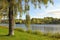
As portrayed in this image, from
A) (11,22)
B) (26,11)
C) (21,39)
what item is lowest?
(21,39)

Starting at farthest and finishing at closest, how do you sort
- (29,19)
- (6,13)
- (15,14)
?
(6,13) → (15,14) → (29,19)

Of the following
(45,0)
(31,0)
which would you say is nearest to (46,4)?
(45,0)

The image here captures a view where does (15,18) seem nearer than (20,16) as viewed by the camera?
No

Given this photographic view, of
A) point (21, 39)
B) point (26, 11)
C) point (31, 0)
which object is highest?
point (31, 0)

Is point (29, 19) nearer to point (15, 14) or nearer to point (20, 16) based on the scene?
point (20, 16)

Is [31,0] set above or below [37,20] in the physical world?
above

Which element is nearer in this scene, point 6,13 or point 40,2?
point 40,2

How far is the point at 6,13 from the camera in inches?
626

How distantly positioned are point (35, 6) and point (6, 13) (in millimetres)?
3232

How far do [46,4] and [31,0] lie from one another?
135cm

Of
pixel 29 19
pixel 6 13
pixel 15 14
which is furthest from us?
pixel 6 13

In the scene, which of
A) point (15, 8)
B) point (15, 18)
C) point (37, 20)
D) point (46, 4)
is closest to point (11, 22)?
point (15, 18)

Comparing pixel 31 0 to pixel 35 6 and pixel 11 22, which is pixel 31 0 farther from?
pixel 11 22

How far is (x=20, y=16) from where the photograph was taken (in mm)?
13617
